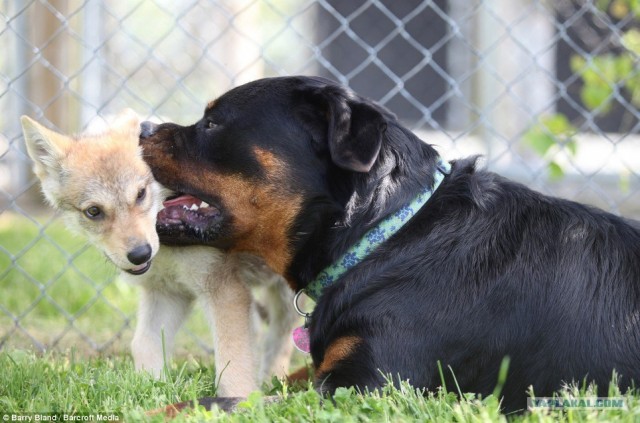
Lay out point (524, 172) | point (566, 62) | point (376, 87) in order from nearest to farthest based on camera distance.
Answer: point (524, 172)
point (566, 62)
point (376, 87)

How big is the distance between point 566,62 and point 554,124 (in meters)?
5.95

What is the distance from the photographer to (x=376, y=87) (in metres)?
11.7

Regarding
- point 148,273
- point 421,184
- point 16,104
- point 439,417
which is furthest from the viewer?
point 16,104

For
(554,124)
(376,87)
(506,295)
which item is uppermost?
(554,124)

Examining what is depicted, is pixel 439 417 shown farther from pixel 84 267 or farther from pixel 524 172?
pixel 524 172

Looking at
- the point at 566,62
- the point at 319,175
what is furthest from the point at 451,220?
the point at 566,62

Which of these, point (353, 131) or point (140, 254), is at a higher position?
point (353, 131)

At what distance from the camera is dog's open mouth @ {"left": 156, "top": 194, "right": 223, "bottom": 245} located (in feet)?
10.9

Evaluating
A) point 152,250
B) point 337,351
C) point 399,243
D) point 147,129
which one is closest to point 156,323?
point 152,250

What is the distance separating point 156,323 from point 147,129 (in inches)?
37.0

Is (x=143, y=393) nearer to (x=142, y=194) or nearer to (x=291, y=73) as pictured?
(x=142, y=194)

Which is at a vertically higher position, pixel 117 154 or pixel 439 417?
pixel 439 417

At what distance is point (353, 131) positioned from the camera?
3.09 metres

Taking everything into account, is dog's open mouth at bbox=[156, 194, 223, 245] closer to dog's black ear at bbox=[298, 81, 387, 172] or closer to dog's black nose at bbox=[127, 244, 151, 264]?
dog's black nose at bbox=[127, 244, 151, 264]
